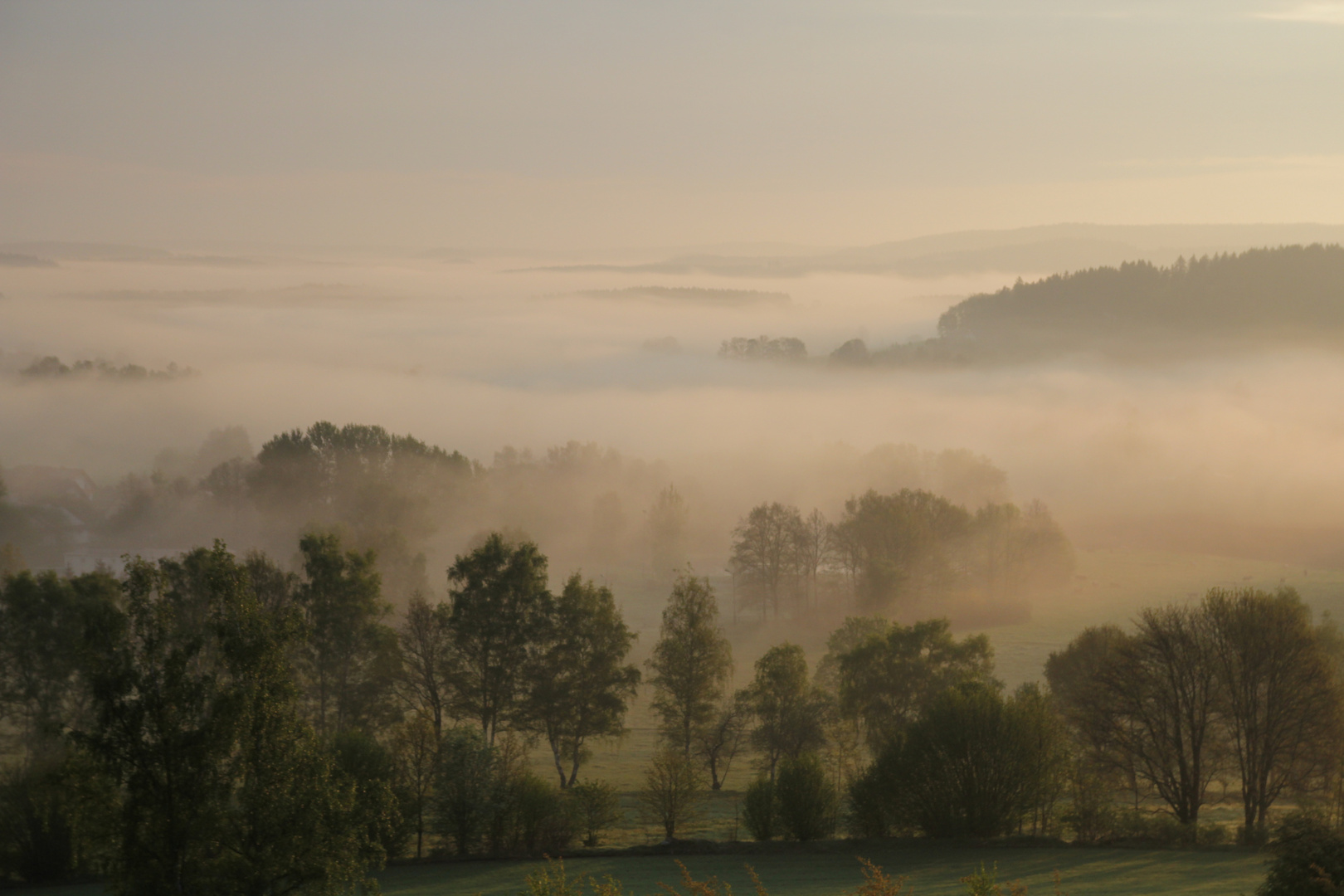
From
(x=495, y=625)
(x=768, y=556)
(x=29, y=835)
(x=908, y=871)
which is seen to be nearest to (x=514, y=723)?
(x=495, y=625)

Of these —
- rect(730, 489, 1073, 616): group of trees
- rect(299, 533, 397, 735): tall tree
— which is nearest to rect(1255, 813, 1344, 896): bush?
rect(299, 533, 397, 735): tall tree

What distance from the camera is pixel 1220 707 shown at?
40312mm

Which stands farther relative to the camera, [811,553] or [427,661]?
[811,553]

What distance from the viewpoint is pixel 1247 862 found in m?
33.6

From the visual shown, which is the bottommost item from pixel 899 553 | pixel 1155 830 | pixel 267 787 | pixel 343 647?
pixel 1155 830

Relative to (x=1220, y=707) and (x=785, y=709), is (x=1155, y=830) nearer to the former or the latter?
(x=1220, y=707)

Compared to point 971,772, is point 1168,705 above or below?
above

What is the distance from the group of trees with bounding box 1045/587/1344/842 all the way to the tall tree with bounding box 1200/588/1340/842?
40 mm

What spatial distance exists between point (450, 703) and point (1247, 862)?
33801 millimetres

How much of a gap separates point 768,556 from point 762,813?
56588 millimetres

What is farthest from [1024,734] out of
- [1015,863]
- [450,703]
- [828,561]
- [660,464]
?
[660,464]

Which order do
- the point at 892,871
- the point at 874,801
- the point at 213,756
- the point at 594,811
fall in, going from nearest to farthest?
the point at 213,756 < the point at 892,871 < the point at 874,801 < the point at 594,811

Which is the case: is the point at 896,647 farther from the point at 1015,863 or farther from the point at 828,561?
the point at 828,561

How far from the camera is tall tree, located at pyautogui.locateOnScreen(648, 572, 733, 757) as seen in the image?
53406 mm
